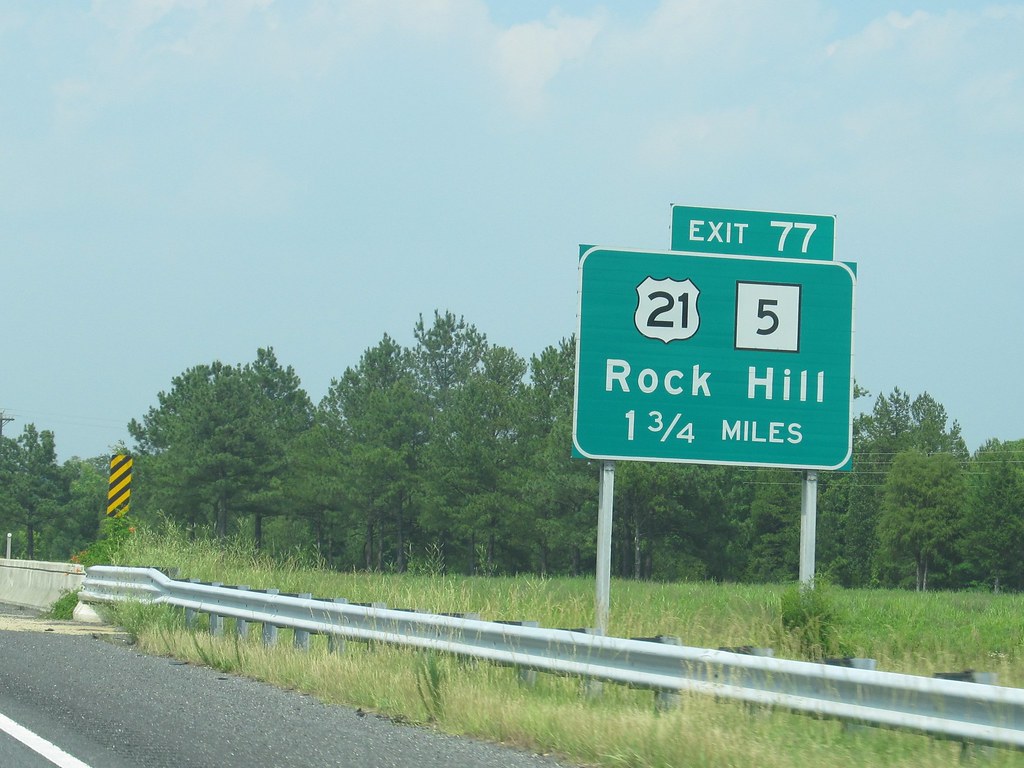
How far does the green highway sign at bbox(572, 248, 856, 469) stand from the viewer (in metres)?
15.6

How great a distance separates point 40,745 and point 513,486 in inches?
2904

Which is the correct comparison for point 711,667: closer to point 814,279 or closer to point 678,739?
point 678,739

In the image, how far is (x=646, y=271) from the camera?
52.3 feet

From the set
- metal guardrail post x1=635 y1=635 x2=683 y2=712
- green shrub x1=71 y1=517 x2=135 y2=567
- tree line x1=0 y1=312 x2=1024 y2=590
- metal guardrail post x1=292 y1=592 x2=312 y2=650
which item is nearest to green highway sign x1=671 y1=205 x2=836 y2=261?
metal guardrail post x1=292 y1=592 x2=312 y2=650

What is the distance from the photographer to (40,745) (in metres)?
8.29

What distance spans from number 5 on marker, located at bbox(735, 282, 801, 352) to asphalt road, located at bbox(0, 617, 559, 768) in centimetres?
754

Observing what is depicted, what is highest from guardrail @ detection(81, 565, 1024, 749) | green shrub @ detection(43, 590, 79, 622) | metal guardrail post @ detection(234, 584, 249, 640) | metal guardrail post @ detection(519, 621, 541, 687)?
guardrail @ detection(81, 565, 1024, 749)

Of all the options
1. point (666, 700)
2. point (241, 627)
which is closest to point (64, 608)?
point (241, 627)

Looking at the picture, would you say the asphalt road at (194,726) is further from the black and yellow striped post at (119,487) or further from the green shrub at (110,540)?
the black and yellow striped post at (119,487)

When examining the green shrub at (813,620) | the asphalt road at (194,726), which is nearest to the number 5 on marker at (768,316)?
the green shrub at (813,620)

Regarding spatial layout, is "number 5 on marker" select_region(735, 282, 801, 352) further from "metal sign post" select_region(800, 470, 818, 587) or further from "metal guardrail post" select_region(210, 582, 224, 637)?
"metal guardrail post" select_region(210, 582, 224, 637)

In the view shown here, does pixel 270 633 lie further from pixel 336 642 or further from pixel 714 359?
pixel 714 359

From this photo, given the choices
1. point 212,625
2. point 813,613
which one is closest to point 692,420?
point 813,613

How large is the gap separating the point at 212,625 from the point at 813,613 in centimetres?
687
